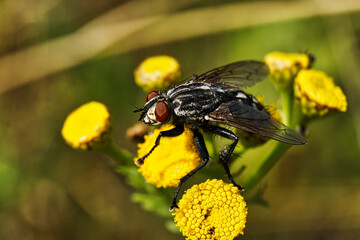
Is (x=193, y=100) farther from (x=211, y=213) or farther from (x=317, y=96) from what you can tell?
(x=317, y=96)

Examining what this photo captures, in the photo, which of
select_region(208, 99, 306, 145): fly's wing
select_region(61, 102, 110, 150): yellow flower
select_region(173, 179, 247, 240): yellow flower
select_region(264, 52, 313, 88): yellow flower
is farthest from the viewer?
select_region(264, 52, 313, 88): yellow flower

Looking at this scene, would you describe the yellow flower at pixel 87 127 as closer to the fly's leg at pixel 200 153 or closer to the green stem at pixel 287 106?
the fly's leg at pixel 200 153

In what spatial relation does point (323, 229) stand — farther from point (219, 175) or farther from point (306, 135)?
point (219, 175)

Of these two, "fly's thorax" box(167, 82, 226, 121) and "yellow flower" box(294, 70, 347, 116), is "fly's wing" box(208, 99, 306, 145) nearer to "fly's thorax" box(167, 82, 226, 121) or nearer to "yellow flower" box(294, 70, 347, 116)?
"fly's thorax" box(167, 82, 226, 121)

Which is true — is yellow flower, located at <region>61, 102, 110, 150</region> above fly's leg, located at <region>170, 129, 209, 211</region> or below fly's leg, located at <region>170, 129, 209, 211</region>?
above

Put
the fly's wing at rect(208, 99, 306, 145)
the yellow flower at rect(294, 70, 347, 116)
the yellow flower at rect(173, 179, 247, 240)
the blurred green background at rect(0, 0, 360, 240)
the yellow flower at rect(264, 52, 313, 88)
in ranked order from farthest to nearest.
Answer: the blurred green background at rect(0, 0, 360, 240) → the yellow flower at rect(264, 52, 313, 88) → the yellow flower at rect(294, 70, 347, 116) → the fly's wing at rect(208, 99, 306, 145) → the yellow flower at rect(173, 179, 247, 240)

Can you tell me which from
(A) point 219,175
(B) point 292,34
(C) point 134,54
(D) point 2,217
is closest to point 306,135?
(A) point 219,175

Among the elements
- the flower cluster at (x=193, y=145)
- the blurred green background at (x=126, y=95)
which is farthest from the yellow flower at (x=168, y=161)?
the blurred green background at (x=126, y=95)

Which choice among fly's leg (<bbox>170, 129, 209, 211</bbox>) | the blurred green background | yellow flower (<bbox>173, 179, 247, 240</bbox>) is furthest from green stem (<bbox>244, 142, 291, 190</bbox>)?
the blurred green background
